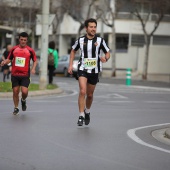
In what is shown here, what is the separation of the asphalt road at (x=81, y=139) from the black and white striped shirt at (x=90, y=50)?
1164 mm

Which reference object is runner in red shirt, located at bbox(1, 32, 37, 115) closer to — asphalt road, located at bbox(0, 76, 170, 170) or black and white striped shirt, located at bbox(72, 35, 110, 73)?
asphalt road, located at bbox(0, 76, 170, 170)

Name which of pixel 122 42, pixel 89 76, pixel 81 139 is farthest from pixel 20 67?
pixel 122 42

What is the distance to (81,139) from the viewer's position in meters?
10.4

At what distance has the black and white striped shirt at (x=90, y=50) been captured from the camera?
1193 centimetres

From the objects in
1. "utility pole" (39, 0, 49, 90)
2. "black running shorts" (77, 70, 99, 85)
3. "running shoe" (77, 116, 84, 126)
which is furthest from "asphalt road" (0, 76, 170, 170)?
"utility pole" (39, 0, 49, 90)

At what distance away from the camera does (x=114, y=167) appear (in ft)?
25.9

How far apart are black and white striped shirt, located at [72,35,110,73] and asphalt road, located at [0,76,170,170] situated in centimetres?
116

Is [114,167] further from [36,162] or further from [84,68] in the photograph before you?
[84,68]

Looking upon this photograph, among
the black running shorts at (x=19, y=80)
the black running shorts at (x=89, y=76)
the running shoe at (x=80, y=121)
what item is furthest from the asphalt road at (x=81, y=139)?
the black running shorts at (x=89, y=76)

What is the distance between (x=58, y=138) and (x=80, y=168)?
2657mm

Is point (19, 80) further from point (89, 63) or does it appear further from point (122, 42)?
point (122, 42)

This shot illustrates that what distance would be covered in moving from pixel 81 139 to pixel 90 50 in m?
2.21

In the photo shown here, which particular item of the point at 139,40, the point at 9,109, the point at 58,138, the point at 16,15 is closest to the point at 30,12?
the point at 16,15

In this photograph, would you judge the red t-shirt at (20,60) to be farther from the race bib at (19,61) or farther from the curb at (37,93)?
the curb at (37,93)
